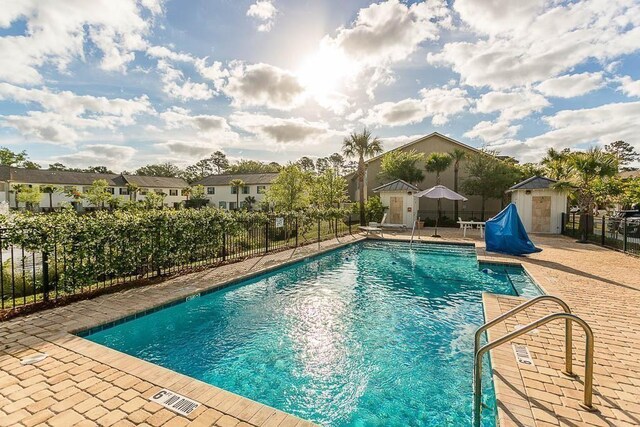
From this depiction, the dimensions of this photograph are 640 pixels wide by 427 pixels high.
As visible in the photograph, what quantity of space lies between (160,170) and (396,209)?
66.1 meters

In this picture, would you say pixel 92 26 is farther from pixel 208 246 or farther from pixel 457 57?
pixel 457 57

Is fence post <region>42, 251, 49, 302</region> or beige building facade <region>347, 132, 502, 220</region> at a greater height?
beige building facade <region>347, 132, 502, 220</region>

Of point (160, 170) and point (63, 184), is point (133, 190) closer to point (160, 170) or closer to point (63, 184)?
point (63, 184)

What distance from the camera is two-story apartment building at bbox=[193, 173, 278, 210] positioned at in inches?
1714

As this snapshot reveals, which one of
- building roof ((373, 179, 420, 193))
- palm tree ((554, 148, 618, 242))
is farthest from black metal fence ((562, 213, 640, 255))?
building roof ((373, 179, 420, 193))

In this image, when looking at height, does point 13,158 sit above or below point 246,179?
above

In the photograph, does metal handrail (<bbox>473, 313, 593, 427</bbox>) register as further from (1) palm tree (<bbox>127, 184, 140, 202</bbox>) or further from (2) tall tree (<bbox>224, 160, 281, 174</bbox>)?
(2) tall tree (<bbox>224, 160, 281, 174</bbox>)

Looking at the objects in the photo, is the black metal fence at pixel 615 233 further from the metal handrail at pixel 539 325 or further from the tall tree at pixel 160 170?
the tall tree at pixel 160 170

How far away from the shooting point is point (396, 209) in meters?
21.9

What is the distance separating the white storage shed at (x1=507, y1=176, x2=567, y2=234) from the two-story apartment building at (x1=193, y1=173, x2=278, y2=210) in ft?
Result: 102

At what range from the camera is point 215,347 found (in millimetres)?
4930

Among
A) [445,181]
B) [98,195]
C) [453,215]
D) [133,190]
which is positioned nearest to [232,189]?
[133,190]

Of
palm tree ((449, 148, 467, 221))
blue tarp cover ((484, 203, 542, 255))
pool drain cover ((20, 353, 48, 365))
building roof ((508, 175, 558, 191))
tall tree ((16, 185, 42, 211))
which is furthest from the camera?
tall tree ((16, 185, 42, 211))

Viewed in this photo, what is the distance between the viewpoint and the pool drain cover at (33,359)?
3.57 m
